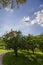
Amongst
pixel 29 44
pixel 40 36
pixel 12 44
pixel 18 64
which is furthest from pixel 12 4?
pixel 40 36

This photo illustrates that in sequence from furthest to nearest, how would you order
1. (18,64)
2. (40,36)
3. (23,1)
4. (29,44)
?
(40,36)
(29,44)
(18,64)
(23,1)

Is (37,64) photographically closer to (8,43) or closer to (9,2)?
(8,43)

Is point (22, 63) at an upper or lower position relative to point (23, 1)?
lower

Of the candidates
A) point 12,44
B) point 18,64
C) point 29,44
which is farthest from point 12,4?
point 29,44

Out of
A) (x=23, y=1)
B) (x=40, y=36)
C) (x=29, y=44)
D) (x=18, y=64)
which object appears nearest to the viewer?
(x=23, y=1)

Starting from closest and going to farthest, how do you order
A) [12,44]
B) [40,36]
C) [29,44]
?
[12,44]
[29,44]
[40,36]

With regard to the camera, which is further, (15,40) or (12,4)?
(15,40)

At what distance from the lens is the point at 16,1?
14.5 meters

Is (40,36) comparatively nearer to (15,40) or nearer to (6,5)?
(15,40)

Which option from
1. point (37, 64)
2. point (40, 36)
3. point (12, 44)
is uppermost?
point (40, 36)

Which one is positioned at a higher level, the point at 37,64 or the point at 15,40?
the point at 15,40

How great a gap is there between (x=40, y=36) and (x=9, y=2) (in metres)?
75.0

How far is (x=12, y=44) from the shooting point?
52.1 m

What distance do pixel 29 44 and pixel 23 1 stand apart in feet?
204
